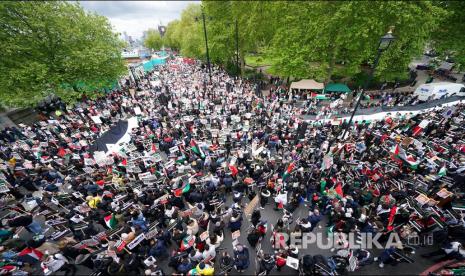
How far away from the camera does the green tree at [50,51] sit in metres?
17.7

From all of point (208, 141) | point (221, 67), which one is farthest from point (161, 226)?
point (221, 67)

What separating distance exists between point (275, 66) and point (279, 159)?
16967mm

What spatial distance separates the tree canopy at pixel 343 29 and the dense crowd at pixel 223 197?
8.86 meters

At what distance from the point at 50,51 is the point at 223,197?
23326 millimetres

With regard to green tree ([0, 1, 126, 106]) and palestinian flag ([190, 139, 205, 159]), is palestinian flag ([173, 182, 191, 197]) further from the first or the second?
green tree ([0, 1, 126, 106])

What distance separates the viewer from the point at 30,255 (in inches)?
313

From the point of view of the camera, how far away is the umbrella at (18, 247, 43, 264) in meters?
7.87

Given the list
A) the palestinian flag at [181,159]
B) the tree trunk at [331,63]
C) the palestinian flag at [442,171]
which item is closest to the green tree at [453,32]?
the tree trunk at [331,63]

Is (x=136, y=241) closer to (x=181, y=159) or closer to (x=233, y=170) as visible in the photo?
(x=233, y=170)

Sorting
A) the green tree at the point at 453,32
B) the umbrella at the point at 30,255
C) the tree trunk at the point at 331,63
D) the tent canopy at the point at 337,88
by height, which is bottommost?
the umbrella at the point at 30,255

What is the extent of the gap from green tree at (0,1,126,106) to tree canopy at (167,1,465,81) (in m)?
15.6

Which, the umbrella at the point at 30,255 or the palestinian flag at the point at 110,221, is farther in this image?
the palestinian flag at the point at 110,221

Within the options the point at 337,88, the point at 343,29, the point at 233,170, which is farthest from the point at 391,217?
the point at 337,88

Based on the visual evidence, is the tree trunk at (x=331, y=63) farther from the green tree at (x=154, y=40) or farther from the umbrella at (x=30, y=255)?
the green tree at (x=154, y=40)
